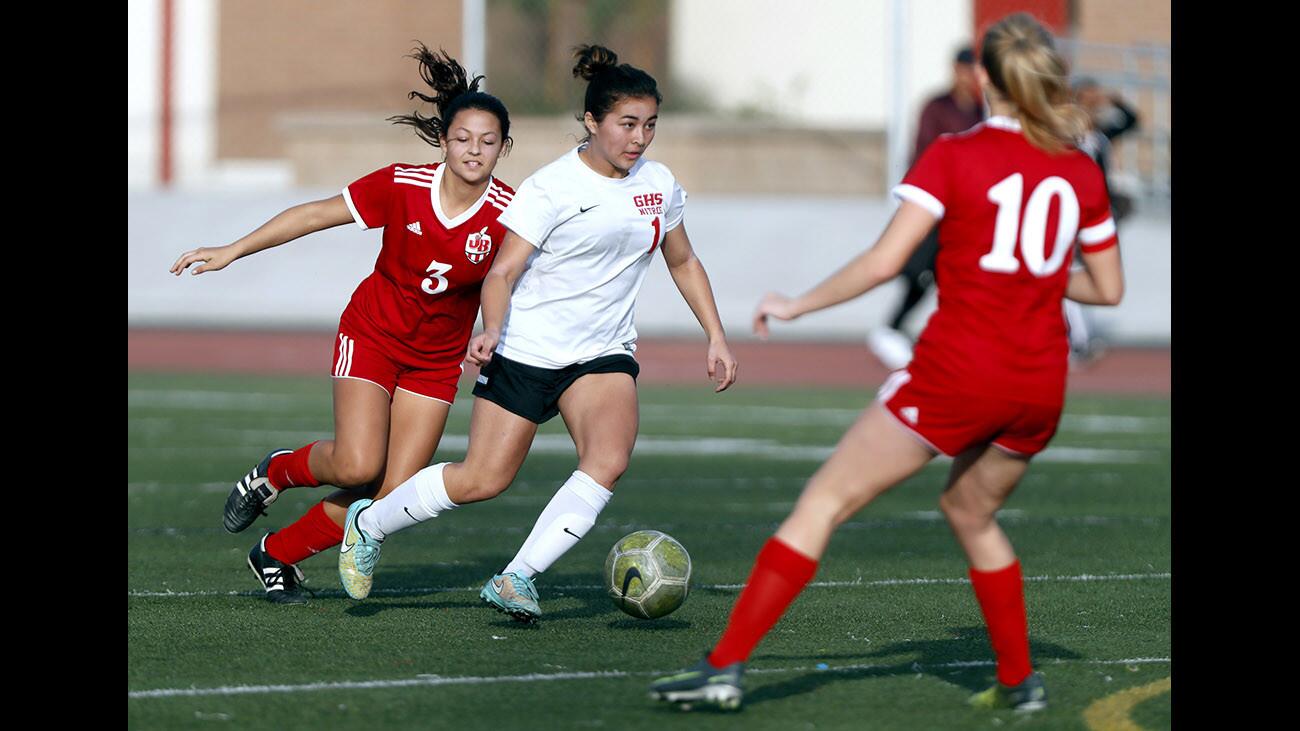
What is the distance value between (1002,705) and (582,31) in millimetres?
19245

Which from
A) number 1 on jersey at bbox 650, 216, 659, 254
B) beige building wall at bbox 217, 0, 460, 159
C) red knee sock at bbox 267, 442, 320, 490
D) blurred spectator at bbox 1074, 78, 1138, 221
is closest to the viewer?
number 1 on jersey at bbox 650, 216, 659, 254

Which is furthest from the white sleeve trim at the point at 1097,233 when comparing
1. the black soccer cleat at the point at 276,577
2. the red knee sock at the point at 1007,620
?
the black soccer cleat at the point at 276,577

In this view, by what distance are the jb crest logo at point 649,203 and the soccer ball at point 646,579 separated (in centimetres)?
121

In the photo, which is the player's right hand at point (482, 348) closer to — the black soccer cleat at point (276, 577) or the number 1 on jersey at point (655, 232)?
the number 1 on jersey at point (655, 232)

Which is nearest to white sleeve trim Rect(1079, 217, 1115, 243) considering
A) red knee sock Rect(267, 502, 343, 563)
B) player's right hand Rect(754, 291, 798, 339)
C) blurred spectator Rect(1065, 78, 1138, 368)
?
player's right hand Rect(754, 291, 798, 339)

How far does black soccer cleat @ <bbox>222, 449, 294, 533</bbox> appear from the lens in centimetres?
704

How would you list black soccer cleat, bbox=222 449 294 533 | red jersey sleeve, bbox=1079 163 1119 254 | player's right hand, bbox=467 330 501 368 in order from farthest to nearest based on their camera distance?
black soccer cleat, bbox=222 449 294 533, player's right hand, bbox=467 330 501 368, red jersey sleeve, bbox=1079 163 1119 254

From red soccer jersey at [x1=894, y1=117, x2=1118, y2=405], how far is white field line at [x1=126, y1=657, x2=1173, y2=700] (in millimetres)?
1199

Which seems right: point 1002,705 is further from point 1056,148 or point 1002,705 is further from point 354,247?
point 354,247

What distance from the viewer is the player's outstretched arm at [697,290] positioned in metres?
6.41

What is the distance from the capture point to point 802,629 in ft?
20.5

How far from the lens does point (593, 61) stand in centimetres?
643

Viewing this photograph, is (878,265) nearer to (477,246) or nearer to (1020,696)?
(1020,696)

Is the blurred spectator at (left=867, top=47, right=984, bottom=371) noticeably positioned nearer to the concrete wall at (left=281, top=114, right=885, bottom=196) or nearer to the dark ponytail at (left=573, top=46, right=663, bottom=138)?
the concrete wall at (left=281, top=114, right=885, bottom=196)
